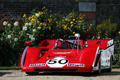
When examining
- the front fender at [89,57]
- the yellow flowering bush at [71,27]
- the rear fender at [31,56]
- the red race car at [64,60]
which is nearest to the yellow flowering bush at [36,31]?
the yellow flowering bush at [71,27]

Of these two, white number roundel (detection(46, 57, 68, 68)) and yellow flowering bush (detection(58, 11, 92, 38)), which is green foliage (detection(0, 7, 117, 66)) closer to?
yellow flowering bush (detection(58, 11, 92, 38))

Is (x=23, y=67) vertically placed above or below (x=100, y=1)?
below

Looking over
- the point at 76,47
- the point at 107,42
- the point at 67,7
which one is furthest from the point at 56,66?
the point at 67,7

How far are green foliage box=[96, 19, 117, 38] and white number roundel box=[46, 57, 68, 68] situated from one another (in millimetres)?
7282

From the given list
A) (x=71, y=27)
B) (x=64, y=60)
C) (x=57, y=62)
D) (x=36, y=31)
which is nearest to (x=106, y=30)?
(x=71, y=27)

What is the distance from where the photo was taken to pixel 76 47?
1097 cm

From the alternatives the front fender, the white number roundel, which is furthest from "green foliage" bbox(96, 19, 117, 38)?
the white number roundel

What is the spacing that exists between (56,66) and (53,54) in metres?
0.84

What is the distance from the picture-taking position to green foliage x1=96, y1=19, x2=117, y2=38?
16.9 meters

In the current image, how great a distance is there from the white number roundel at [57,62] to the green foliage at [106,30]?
728 centimetres

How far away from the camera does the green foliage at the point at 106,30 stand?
55.4ft

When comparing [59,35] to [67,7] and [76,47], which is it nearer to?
[76,47]

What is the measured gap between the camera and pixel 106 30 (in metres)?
18.3

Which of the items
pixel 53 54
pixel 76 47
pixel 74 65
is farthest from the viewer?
pixel 76 47
